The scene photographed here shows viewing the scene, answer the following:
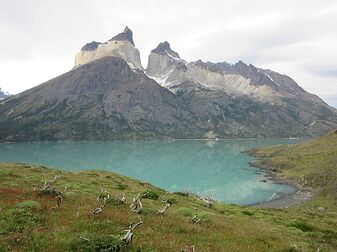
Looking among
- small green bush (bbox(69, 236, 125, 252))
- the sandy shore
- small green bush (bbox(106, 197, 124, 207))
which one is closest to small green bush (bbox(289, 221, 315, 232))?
small green bush (bbox(106, 197, 124, 207))

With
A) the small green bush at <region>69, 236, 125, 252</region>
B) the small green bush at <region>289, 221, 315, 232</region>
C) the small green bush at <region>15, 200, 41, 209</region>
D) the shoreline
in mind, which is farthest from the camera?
the shoreline

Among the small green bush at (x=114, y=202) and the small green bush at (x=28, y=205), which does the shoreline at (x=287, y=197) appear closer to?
the small green bush at (x=114, y=202)

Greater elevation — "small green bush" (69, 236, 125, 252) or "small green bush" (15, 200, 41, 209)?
"small green bush" (15, 200, 41, 209)

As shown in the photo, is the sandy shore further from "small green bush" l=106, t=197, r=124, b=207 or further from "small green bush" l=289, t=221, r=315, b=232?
"small green bush" l=106, t=197, r=124, b=207

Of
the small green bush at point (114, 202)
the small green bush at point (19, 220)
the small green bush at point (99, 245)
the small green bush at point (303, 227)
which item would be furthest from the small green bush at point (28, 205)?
the small green bush at point (303, 227)

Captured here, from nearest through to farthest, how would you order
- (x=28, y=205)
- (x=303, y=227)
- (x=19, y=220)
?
(x=19, y=220) → (x=28, y=205) → (x=303, y=227)

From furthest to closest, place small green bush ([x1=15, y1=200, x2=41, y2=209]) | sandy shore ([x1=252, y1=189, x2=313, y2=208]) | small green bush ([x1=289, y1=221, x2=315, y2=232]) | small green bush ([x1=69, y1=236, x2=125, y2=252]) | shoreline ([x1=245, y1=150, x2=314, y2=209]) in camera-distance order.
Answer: shoreline ([x1=245, y1=150, x2=314, y2=209])
sandy shore ([x1=252, y1=189, x2=313, y2=208])
small green bush ([x1=289, y1=221, x2=315, y2=232])
small green bush ([x1=15, y1=200, x2=41, y2=209])
small green bush ([x1=69, y1=236, x2=125, y2=252])

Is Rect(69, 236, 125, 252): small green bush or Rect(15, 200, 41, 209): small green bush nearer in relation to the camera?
Rect(69, 236, 125, 252): small green bush

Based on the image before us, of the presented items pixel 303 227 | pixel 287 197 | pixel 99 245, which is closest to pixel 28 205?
pixel 99 245

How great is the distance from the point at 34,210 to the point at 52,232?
16.2 ft

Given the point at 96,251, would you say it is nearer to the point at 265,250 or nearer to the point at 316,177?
the point at 265,250

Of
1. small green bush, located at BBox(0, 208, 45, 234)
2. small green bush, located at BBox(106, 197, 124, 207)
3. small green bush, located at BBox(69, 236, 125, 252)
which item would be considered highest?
small green bush, located at BBox(0, 208, 45, 234)

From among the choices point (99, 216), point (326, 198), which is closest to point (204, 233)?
point (99, 216)

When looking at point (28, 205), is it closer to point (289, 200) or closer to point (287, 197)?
point (289, 200)
